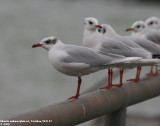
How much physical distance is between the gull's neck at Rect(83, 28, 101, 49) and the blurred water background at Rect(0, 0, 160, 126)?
22.1ft

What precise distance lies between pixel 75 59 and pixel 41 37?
79.0 ft

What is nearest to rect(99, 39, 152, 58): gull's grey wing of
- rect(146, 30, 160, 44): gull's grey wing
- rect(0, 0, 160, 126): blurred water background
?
rect(146, 30, 160, 44): gull's grey wing

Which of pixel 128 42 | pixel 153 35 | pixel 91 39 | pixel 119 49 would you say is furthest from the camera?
pixel 153 35

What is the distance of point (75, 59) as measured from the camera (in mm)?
2566

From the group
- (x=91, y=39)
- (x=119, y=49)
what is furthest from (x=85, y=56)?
(x=119, y=49)

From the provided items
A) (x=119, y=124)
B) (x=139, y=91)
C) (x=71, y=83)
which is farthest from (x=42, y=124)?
(x=71, y=83)

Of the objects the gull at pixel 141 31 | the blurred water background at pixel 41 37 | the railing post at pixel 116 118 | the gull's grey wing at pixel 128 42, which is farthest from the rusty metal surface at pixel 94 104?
the blurred water background at pixel 41 37

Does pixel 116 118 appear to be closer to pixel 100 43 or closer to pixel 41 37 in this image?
pixel 100 43

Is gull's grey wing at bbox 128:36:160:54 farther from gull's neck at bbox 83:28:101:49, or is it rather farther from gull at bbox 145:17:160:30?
gull at bbox 145:17:160:30

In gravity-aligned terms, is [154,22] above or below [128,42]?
below

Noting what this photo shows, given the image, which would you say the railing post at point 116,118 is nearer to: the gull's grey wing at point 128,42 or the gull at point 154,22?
the gull's grey wing at point 128,42

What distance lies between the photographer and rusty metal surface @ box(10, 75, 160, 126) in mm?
1967

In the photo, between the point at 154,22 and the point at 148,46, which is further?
the point at 154,22

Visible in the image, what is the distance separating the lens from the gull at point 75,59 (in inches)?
99.3
